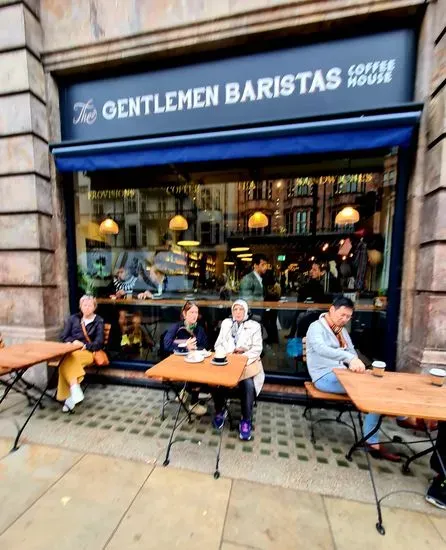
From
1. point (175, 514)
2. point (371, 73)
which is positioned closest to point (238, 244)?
point (371, 73)

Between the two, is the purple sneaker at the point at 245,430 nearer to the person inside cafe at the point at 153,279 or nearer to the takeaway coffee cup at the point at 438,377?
the takeaway coffee cup at the point at 438,377

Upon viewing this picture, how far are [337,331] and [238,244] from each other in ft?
24.6

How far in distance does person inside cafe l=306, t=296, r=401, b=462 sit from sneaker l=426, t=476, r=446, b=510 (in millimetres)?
509

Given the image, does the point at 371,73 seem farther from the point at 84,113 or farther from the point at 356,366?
the point at 84,113

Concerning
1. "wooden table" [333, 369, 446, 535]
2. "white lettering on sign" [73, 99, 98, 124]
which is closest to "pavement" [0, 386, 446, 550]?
"wooden table" [333, 369, 446, 535]

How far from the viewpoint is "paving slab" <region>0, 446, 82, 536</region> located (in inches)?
79.8

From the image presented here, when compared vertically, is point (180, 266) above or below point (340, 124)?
below

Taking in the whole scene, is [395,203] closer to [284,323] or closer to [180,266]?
[284,323]

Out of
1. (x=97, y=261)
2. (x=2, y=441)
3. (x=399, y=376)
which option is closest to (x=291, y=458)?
(x=399, y=376)

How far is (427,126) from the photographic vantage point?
3.12 m

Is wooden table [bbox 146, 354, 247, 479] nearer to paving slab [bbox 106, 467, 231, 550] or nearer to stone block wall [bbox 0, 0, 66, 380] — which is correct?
paving slab [bbox 106, 467, 231, 550]

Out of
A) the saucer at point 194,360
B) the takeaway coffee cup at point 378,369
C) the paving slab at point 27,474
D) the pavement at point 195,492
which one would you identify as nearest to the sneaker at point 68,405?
the pavement at point 195,492

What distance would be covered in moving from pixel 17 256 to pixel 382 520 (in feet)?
17.7

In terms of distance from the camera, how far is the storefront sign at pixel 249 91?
3275mm
